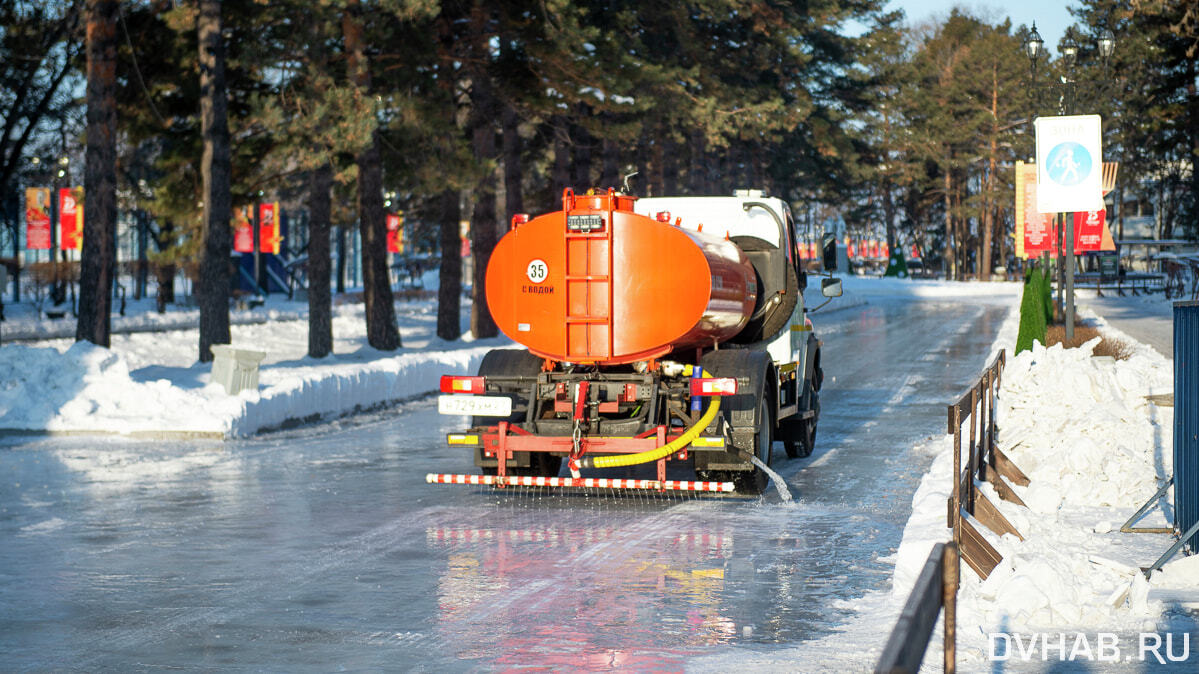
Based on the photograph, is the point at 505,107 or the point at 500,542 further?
the point at 505,107

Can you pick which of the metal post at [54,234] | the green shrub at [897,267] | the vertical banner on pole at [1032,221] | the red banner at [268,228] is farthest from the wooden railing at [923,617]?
the green shrub at [897,267]

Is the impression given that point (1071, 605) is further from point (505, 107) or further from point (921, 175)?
point (921, 175)

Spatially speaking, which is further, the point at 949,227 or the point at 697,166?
the point at 949,227

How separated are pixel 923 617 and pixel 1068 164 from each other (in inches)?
924

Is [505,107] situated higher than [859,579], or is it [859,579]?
[505,107]

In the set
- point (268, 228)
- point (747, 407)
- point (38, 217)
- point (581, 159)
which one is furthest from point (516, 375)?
point (268, 228)

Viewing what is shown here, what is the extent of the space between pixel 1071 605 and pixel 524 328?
6.17 m

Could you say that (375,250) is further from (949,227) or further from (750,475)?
(949,227)

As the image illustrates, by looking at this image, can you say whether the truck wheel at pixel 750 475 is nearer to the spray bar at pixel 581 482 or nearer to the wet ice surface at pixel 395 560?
the wet ice surface at pixel 395 560

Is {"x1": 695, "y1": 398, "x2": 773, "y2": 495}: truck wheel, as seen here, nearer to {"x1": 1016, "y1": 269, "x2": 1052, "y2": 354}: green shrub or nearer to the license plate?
the license plate

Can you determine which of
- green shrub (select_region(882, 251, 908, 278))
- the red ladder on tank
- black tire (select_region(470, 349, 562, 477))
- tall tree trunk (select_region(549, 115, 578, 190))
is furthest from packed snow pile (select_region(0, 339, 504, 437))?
green shrub (select_region(882, 251, 908, 278))

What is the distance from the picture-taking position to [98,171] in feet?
90.5

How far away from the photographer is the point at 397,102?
3009cm

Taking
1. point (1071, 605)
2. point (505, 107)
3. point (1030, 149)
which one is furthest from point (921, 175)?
point (1071, 605)
